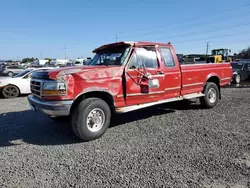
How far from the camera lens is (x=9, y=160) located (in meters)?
3.46

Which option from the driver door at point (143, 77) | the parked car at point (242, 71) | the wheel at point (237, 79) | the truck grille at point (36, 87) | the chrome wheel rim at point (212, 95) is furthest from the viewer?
the parked car at point (242, 71)

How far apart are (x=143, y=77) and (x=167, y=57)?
3.98 ft

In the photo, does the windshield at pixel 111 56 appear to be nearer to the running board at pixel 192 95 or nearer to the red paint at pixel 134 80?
the red paint at pixel 134 80

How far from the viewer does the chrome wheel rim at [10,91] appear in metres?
9.65

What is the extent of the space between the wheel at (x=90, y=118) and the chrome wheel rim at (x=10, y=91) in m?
7.17

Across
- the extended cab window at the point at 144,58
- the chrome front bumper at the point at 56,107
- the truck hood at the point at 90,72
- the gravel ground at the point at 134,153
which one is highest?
the extended cab window at the point at 144,58

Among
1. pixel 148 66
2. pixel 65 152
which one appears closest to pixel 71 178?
pixel 65 152

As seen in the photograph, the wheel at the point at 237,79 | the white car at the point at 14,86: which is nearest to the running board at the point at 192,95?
the white car at the point at 14,86

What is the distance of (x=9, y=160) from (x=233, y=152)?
389cm

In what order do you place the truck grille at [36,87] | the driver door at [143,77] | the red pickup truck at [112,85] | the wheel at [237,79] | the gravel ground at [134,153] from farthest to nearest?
the wheel at [237,79]
the driver door at [143,77]
the truck grille at [36,87]
the red pickup truck at [112,85]
the gravel ground at [134,153]

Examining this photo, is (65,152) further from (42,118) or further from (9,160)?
(42,118)

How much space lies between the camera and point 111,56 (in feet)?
17.0

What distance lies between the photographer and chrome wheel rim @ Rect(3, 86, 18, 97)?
965 centimetres

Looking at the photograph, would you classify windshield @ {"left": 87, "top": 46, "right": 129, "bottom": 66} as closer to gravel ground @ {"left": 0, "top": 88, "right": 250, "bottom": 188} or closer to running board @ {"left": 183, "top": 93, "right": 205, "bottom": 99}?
gravel ground @ {"left": 0, "top": 88, "right": 250, "bottom": 188}
